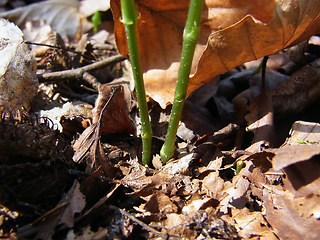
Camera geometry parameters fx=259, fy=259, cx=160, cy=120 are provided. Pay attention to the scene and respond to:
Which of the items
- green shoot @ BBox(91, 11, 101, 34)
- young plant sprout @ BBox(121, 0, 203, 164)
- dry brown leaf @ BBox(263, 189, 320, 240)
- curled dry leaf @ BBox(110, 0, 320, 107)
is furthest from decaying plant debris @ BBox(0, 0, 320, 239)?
green shoot @ BBox(91, 11, 101, 34)

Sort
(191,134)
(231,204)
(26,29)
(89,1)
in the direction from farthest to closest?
(89,1)
(26,29)
(191,134)
(231,204)

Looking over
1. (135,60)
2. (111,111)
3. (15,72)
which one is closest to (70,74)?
(15,72)

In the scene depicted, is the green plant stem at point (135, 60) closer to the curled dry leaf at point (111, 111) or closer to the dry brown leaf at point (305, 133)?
the curled dry leaf at point (111, 111)

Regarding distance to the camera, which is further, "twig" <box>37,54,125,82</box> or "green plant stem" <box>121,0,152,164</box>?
"twig" <box>37,54,125,82</box>

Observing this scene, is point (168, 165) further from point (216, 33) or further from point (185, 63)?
point (216, 33)

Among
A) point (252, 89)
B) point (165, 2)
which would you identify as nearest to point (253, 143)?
point (252, 89)

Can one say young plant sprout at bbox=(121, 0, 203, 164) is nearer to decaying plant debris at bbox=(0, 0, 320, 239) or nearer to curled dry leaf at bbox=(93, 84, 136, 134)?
decaying plant debris at bbox=(0, 0, 320, 239)

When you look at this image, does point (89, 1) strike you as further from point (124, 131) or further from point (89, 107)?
point (124, 131)
